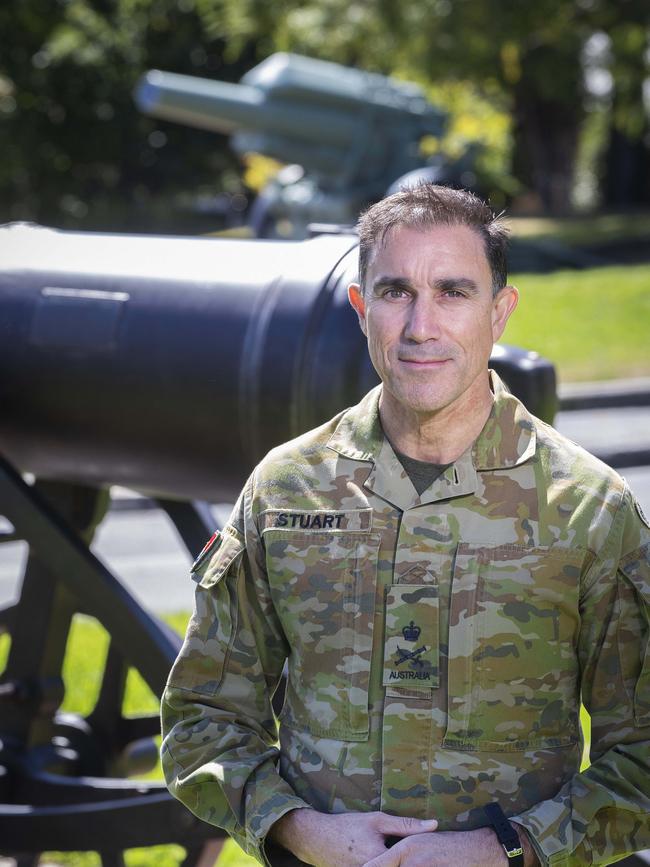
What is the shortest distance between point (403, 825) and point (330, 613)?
0.33 meters

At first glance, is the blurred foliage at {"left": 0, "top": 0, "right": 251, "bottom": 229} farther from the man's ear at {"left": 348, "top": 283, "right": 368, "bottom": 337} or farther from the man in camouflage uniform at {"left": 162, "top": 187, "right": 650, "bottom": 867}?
the man in camouflage uniform at {"left": 162, "top": 187, "right": 650, "bottom": 867}

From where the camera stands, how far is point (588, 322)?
13125 mm

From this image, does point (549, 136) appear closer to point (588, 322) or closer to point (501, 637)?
point (588, 322)

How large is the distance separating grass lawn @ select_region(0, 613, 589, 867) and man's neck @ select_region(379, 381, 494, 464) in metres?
2.39

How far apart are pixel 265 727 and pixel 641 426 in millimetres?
8367

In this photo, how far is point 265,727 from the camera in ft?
6.94

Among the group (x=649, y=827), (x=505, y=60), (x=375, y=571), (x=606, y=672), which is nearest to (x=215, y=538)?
(x=375, y=571)

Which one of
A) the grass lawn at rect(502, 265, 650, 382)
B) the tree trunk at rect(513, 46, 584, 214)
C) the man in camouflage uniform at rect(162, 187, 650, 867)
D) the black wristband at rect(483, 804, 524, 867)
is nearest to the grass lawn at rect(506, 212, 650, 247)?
the tree trunk at rect(513, 46, 584, 214)

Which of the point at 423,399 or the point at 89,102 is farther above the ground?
the point at 89,102

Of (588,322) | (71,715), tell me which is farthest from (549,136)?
(71,715)

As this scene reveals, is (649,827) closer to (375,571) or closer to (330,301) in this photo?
(375,571)

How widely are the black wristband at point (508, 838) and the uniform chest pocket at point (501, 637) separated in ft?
0.35

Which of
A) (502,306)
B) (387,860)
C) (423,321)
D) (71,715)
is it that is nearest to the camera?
(387,860)

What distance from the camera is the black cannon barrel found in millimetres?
2957
